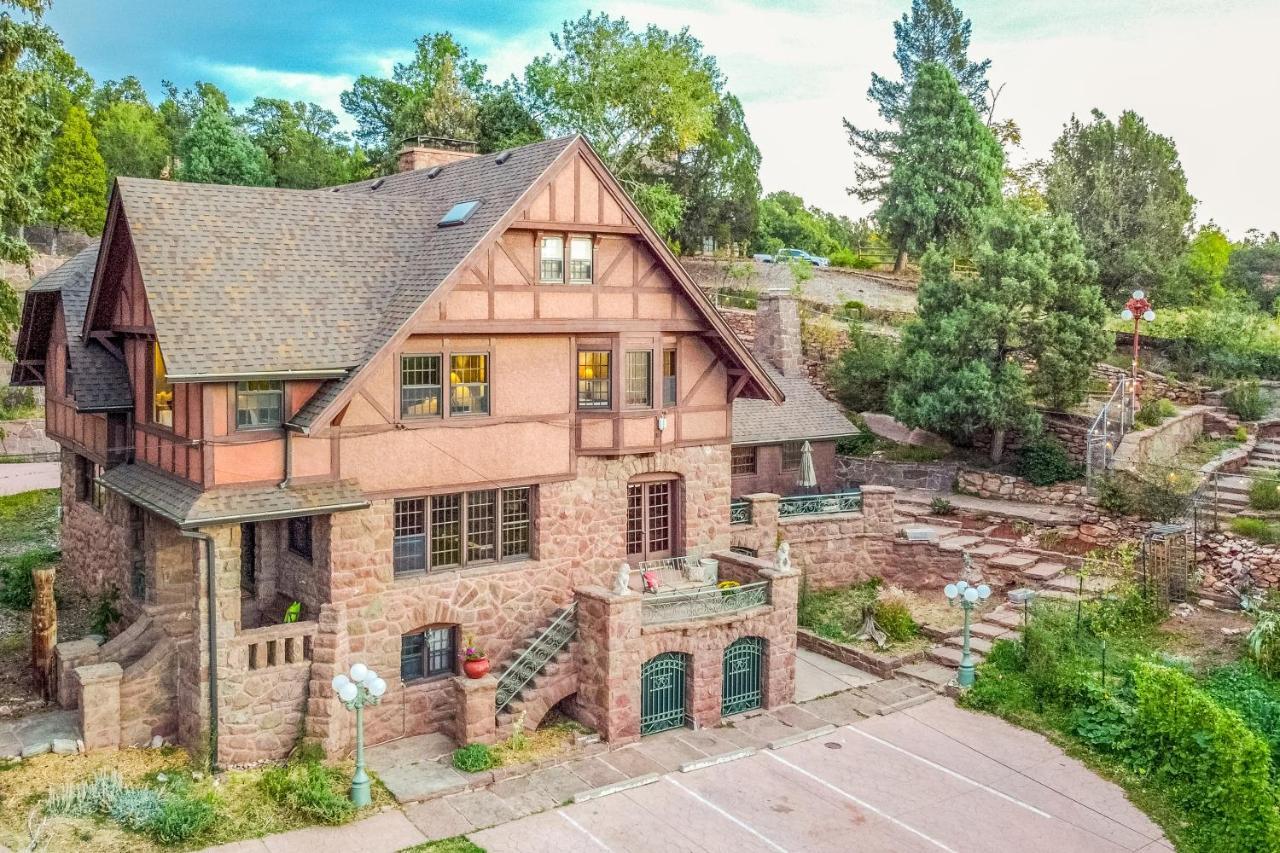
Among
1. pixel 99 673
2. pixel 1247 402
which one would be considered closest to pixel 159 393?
pixel 99 673

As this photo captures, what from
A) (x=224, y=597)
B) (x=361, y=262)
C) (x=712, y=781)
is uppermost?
(x=361, y=262)

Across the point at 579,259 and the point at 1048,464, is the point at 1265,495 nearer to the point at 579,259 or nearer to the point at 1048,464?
the point at 1048,464

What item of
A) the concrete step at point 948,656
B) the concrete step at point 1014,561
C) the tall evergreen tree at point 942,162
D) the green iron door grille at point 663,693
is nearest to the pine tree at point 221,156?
the tall evergreen tree at point 942,162

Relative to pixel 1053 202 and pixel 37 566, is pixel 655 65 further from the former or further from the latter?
pixel 37 566

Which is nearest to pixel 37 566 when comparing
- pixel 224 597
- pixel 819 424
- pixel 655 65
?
pixel 224 597

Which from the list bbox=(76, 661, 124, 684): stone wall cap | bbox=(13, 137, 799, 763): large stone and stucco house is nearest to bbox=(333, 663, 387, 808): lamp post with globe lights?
bbox=(13, 137, 799, 763): large stone and stucco house

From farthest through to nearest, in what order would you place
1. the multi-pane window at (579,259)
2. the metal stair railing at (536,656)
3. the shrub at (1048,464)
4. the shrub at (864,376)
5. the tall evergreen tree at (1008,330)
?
1. the shrub at (864,376)
2. the shrub at (1048,464)
3. the tall evergreen tree at (1008,330)
4. the multi-pane window at (579,259)
5. the metal stair railing at (536,656)

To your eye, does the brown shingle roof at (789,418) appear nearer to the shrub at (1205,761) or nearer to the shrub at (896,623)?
the shrub at (896,623)

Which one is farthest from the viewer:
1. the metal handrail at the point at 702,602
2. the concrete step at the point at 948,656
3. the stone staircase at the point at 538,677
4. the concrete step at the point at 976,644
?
the concrete step at the point at 976,644
